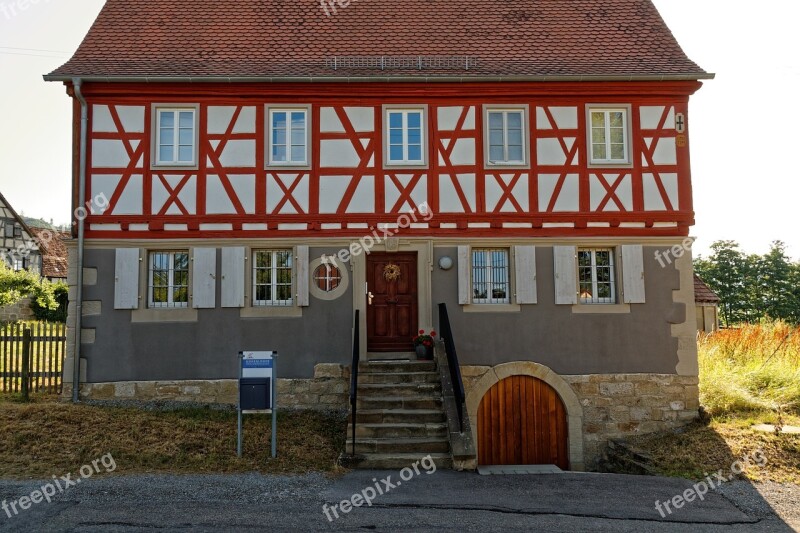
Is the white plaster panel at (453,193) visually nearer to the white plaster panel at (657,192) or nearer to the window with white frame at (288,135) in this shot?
the window with white frame at (288,135)

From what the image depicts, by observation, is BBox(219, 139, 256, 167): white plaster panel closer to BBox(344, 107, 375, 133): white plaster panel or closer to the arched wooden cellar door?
BBox(344, 107, 375, 133): white plaster panel

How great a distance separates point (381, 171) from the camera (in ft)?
38.5

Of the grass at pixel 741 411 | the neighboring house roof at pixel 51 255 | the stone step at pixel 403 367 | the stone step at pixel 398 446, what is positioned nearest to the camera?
the stone step at pixel 398 446

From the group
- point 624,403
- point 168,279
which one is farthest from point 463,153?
point 168,279

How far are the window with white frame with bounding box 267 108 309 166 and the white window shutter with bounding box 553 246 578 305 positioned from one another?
16.4 feet

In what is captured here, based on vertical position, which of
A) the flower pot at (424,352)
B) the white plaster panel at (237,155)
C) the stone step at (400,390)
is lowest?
the stone step at (400,390)

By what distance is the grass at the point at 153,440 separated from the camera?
342 inches

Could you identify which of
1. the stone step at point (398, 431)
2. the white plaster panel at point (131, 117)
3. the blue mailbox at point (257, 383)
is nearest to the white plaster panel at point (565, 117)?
the stone step at point (398, 431)

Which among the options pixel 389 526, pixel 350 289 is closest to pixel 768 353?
pixel 350 289

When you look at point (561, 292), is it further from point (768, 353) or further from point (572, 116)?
point (768, 353)

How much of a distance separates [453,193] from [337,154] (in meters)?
2.27

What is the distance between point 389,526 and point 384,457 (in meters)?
2.28

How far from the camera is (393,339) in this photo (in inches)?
462

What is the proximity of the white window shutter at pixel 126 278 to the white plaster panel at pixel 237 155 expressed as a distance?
2.28m
